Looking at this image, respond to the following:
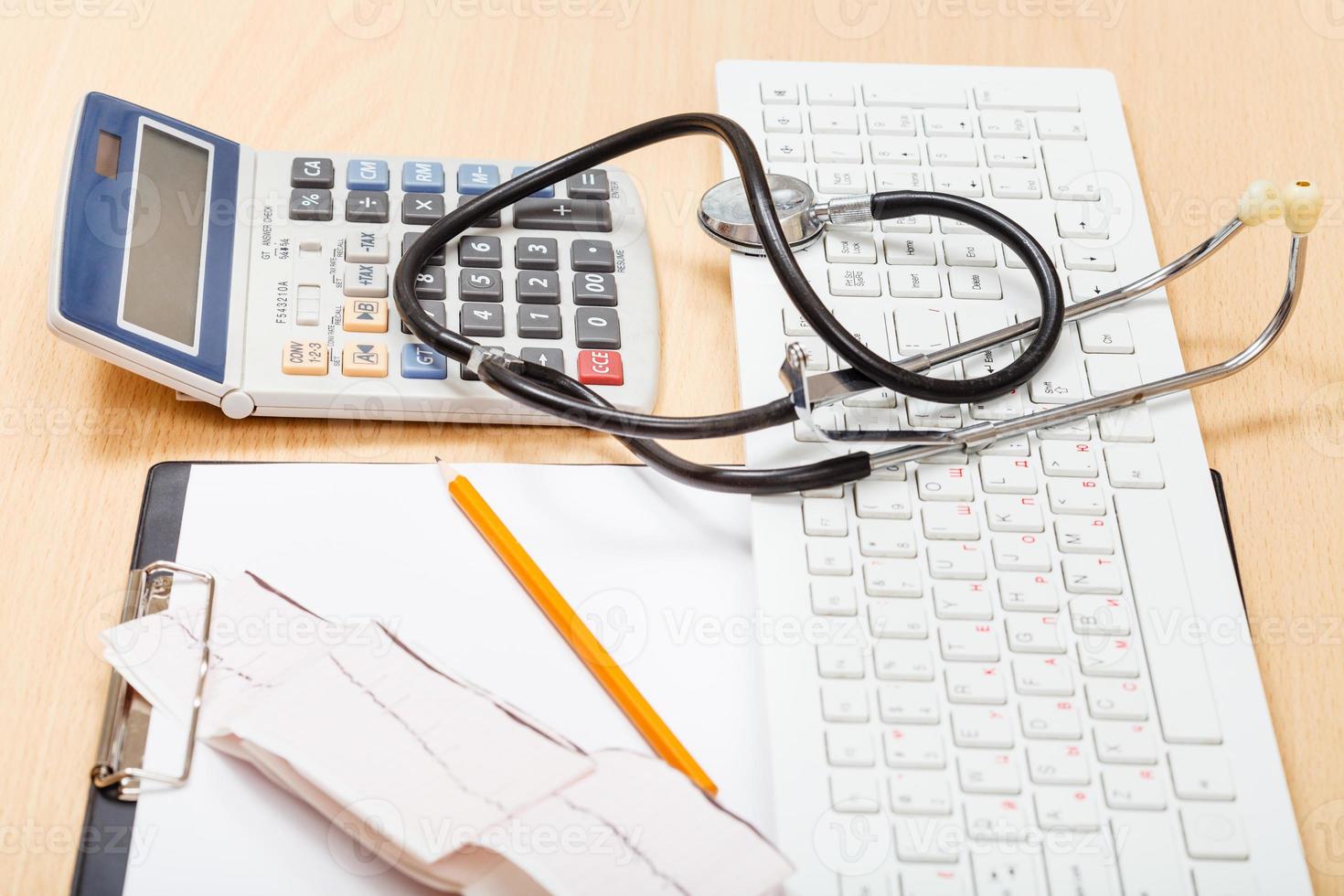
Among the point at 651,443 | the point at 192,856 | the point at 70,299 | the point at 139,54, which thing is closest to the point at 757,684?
the point at 651,443

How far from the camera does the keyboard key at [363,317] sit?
0.53 metres

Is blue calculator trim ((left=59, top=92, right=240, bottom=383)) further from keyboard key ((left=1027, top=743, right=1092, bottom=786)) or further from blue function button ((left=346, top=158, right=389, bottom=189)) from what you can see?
keyboard key ((left=1027, top=743, right=1092, bottom=786))

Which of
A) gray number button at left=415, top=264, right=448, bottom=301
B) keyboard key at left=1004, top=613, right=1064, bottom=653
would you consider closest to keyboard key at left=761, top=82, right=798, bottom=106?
gray number button at left=415, top=264, right=448, bottom=301

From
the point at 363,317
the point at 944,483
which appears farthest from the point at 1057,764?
the point at 363,317

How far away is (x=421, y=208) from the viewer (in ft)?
1.87

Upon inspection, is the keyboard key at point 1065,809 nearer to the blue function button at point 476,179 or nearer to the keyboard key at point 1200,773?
the keyboard key at point 1200,773

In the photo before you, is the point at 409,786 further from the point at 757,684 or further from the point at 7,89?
the point at 7,89

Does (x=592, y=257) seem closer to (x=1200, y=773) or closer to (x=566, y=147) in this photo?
(x=566, y=147)

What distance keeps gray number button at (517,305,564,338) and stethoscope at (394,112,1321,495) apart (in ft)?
0.11

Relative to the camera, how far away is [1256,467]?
1.73 ft

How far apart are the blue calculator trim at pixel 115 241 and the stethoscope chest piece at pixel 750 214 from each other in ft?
0.82

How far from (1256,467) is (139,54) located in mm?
675

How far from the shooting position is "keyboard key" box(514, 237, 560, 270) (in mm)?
558

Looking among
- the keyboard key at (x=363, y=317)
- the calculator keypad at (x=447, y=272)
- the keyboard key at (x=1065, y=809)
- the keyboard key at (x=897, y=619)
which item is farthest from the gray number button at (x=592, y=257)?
the keyboard key at (x=1065, y=809)
